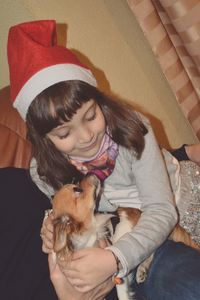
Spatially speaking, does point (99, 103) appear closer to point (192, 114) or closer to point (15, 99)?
point (15, 99)

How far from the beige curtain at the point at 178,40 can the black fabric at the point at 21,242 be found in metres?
0.77

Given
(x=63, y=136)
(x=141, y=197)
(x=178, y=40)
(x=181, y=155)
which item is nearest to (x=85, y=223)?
(x=141, y=197)

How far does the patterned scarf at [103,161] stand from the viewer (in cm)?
131

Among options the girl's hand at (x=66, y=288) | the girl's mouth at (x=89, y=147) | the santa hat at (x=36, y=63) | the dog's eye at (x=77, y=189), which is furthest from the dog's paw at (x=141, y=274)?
the santa hat at (x=36, y=63)

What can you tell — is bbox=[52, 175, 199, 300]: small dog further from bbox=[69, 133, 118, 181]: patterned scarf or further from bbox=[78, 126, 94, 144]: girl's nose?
bbox=[78, 126, 94, 144]: girl's nose

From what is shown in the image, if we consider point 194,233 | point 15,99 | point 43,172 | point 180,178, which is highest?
point 15,99

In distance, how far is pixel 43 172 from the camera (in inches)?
55.1

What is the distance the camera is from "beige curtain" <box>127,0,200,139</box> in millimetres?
1452

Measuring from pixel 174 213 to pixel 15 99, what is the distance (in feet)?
2.01

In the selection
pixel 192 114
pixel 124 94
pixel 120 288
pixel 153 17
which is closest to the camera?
pixel 120 288

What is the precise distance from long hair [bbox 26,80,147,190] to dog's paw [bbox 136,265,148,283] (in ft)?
1.24

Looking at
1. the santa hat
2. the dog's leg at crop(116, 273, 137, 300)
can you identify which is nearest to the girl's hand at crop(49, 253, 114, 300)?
the dog's leg at crop(116, 273, 137, 300)

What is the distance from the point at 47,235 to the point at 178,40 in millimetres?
947

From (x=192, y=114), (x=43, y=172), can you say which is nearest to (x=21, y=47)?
(x=43, y=172)
